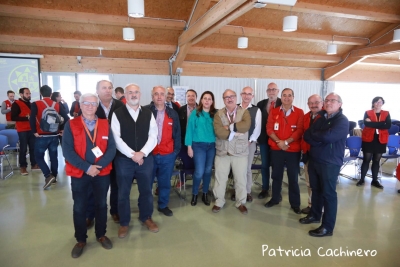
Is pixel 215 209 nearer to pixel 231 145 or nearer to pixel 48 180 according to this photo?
pixel 231 145

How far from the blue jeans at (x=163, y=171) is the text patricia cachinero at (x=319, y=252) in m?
1.28

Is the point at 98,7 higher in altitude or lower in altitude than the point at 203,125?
higher

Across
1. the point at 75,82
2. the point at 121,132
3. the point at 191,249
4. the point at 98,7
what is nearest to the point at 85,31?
the point at 98,7

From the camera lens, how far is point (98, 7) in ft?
18.6

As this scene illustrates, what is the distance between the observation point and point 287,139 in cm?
293

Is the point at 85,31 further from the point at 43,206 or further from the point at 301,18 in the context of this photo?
the point at 301,18

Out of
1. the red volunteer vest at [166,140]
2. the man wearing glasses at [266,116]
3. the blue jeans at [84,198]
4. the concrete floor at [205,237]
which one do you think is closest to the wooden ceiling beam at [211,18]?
the man wearing glasses at [266,116]

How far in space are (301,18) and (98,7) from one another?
5.22 m

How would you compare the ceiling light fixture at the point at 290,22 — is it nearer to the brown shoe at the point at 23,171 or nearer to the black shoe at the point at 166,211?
the black shoe at the point at 166,211

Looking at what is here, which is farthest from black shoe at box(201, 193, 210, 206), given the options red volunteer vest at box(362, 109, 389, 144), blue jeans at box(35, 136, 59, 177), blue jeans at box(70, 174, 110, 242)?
red volunteer vest at box(362, 109, 389, 144)

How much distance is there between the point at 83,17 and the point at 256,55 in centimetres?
517

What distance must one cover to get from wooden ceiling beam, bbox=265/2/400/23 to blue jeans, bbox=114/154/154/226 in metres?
5.22

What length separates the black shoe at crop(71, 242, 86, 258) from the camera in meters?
2.16

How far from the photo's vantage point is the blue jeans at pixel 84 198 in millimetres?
2127
